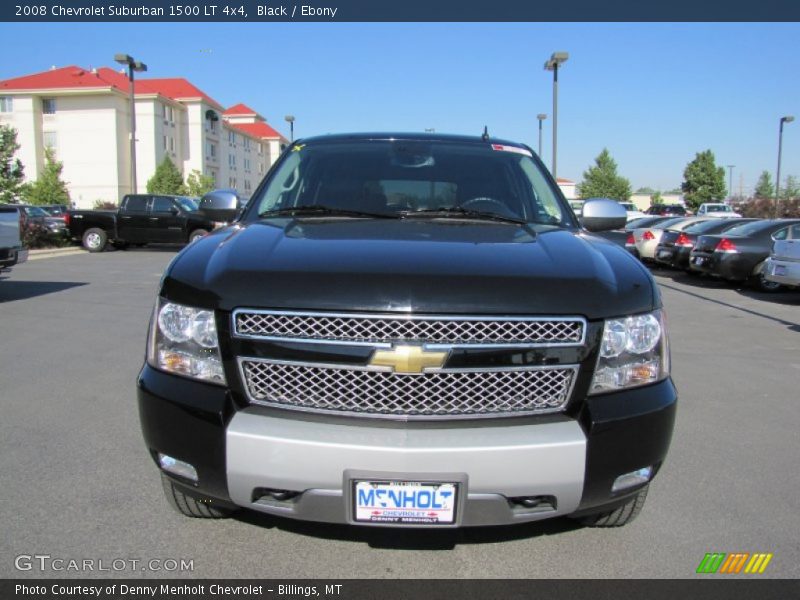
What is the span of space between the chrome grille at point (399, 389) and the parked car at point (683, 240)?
14600 millimetres

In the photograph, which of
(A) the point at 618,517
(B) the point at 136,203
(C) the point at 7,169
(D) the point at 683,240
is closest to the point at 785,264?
(D) the point at 683,240

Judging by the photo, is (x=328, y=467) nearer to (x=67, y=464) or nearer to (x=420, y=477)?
(x=420, y=477)

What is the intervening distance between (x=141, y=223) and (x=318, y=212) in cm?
2005

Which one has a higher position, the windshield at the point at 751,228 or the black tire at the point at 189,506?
the windshield at the point at 751,228

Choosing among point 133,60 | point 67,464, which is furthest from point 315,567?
point 133,60

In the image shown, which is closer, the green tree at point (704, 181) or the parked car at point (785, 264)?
the parked car at point (785, 264)

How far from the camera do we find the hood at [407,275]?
2.26 meters

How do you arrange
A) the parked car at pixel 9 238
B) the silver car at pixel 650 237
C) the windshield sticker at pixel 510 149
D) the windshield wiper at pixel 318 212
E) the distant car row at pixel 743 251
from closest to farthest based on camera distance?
the windshield wiper at pixel 318 212 → the windshield sticker at pixel 510 149 → the parked car at pixel 9 238 → the distant car row at pixel 743 251 → the silver car at pixel 650 237

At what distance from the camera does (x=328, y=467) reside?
2.16 m

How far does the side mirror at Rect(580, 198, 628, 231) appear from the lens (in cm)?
399

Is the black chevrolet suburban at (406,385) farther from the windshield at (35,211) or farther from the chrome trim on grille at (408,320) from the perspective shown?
the windshield at (35,211)

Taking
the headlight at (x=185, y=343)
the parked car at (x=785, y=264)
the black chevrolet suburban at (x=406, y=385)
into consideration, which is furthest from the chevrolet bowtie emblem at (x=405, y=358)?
the parked car at (x=785, y=264)

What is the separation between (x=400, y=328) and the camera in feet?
7.38

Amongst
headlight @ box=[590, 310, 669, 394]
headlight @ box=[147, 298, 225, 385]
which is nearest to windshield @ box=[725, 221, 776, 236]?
headlight @ box=[590, 310, 669, 394]
